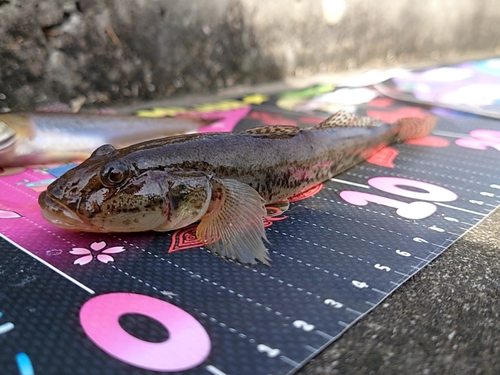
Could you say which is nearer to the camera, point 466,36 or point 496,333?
point 496,333

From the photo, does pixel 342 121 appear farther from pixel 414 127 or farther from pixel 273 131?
pixel 414 127

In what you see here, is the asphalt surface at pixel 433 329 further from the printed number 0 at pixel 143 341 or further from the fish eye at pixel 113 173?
the fish eye at pixel 113 173

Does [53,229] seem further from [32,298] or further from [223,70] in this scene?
[223,70]

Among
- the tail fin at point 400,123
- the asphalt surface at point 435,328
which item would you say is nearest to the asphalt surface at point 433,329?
the asphalt surface at point 435,328

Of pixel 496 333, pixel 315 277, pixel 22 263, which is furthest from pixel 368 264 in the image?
pixel 22 263

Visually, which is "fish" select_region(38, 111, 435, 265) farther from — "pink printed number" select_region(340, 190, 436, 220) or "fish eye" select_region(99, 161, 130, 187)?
"pink printed number" select_region(340, 190, 436, 220)

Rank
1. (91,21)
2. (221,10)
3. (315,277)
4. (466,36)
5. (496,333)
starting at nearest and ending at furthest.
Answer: (496,333)
(315,277)
(91,21)
(221,10)
(466,36)
